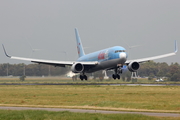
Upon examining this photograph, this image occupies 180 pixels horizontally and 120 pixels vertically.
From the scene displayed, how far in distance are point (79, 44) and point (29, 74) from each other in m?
24.0

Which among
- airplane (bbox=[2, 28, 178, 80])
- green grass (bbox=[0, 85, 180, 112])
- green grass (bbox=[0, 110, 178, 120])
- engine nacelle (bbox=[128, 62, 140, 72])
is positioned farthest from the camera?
engine nacelle (bbox=[128, 62, 140, 72])

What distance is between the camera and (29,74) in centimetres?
10550

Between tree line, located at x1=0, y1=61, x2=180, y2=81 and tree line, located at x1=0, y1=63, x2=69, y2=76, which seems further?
tree line, located at x1=0, y1=61, x2=180, y2=81

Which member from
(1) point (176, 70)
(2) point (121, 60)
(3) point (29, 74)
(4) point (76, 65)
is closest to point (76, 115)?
(2) point (121, 60)

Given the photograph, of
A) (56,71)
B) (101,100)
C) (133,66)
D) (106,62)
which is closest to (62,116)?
(101,100)

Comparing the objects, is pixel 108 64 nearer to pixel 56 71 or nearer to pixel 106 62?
pixel 106 62

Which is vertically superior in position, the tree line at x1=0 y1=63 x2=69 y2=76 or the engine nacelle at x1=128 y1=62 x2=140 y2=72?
the tree line at x1=0 y1=63 x2=69 y2=76

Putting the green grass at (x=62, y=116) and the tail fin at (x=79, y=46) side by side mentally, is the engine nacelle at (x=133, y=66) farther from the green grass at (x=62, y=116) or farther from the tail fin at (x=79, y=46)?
the green grass at (x=62, y=116)

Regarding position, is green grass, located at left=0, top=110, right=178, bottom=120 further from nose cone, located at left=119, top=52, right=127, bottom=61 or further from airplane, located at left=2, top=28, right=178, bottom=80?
airplane, located at left=2, top=28, right=178, bottom=80

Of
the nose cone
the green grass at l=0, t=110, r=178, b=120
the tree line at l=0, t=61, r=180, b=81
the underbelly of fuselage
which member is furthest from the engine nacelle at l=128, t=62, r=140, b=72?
the green grass at l=0, t=110, r=178, b=120

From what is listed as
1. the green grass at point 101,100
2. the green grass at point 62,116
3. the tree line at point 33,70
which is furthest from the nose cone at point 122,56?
the green grass at point 62,116

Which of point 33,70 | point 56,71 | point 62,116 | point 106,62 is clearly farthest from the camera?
point 33,70

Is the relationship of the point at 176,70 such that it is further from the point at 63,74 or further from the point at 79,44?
the point at 63,74

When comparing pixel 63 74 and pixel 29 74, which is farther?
pixel 29 74
